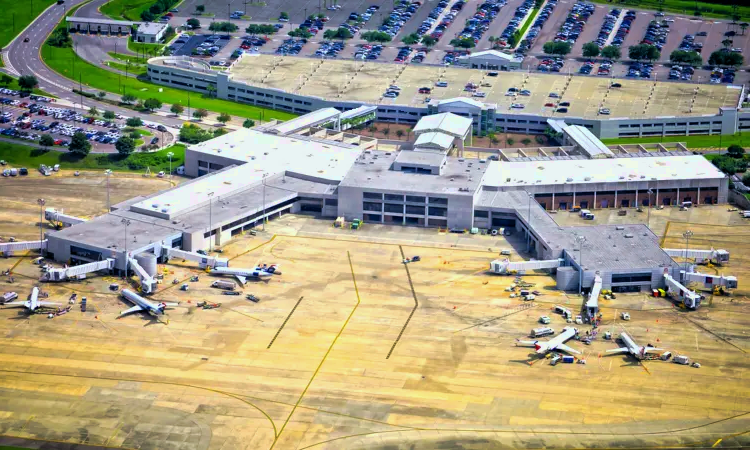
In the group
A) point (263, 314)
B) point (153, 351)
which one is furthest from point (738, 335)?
point (153, 351)

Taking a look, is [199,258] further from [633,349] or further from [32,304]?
[633,349]

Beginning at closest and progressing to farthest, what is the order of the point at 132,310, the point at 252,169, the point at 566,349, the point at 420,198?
the point at 566,349
the point at 132,310
the point at 420,198
the point at 252,169

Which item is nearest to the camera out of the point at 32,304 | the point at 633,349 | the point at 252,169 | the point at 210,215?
the point at 633,349

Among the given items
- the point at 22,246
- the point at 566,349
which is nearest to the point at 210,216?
the point at 22,246

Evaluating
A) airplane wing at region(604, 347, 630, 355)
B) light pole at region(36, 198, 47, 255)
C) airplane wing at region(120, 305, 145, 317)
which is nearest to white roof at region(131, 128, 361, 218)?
light pole at region(36, 198, 47, 255)

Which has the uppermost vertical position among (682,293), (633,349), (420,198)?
(420,198)

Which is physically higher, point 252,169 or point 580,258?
point 252,169

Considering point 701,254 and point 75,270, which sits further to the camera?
point 701,254
